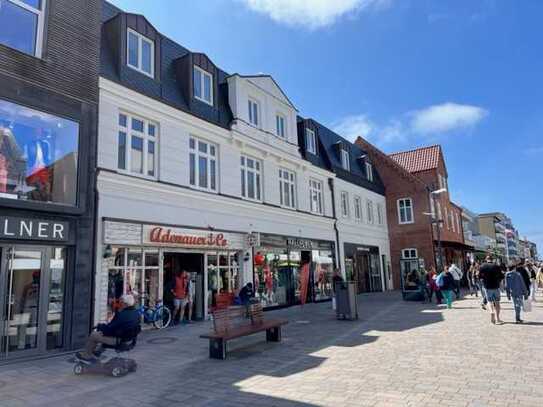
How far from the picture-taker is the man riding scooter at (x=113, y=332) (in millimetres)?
7086

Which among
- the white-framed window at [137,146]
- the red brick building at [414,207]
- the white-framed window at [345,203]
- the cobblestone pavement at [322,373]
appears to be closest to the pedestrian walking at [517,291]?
the cobblestone pavement at [322,373]

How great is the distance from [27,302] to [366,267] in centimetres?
2234

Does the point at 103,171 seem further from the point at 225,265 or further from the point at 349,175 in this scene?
the point at 349,175

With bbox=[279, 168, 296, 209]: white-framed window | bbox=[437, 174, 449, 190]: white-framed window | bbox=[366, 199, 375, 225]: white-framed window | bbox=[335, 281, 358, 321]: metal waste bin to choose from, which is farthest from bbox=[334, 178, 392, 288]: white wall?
bbox=[335, 281, 358, 321]: metal waste bin

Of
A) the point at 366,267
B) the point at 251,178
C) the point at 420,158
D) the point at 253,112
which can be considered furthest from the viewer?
the point at 420,158

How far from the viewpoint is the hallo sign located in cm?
1247

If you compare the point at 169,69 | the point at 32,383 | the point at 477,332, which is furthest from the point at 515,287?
the point at 169,69

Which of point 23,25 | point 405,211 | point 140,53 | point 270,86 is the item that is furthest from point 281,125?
point 405,211

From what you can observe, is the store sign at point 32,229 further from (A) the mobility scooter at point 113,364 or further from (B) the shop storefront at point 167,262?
(A) the mobility scooter at point 113,364

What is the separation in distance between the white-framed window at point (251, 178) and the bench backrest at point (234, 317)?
793 cm

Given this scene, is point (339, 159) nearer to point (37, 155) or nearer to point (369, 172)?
point (369, 172)

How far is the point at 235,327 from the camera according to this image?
914 cm

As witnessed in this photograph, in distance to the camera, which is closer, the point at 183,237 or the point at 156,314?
the point at 156,314

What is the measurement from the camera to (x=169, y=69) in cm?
1490
